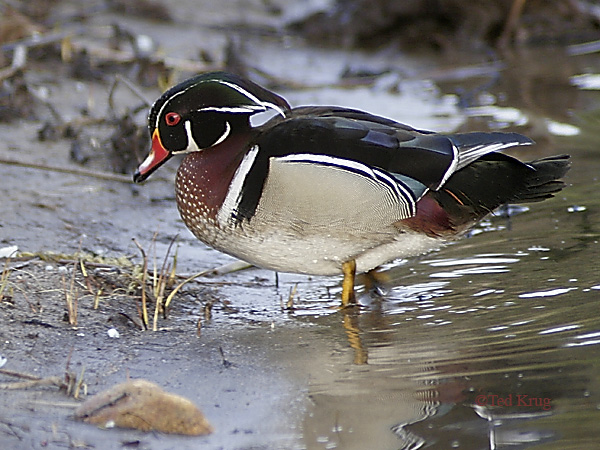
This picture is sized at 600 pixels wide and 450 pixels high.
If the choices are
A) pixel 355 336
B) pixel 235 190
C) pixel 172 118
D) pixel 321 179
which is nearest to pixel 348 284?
pixel 355 336

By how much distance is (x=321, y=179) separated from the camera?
382 centimetres

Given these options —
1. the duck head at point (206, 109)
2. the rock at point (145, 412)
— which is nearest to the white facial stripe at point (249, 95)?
the duck head at point (206, 109)

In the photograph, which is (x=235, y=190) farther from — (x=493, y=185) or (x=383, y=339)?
(x=493, y=185)

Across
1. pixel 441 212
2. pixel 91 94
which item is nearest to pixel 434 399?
pixel 441 212

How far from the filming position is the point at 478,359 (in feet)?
10.8

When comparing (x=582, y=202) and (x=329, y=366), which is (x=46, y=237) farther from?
(x=582, y=202)

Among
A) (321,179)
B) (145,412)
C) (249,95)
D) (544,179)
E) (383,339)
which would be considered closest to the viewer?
(145,412)

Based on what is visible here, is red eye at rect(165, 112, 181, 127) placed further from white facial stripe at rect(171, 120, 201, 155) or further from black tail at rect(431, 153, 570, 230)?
black tail at rect(431, 153, 570, 230)

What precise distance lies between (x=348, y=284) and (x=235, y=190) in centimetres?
71

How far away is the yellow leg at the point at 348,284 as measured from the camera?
413cm

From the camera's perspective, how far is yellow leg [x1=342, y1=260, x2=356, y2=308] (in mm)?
4133

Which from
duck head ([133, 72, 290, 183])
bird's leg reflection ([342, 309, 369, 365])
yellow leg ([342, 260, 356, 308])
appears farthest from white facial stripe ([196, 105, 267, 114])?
bird's leg reflection ([342, 309, 369, 365])

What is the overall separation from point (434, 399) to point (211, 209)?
1419 millimetres

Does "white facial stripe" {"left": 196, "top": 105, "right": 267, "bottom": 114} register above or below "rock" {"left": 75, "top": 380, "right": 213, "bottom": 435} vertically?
above
